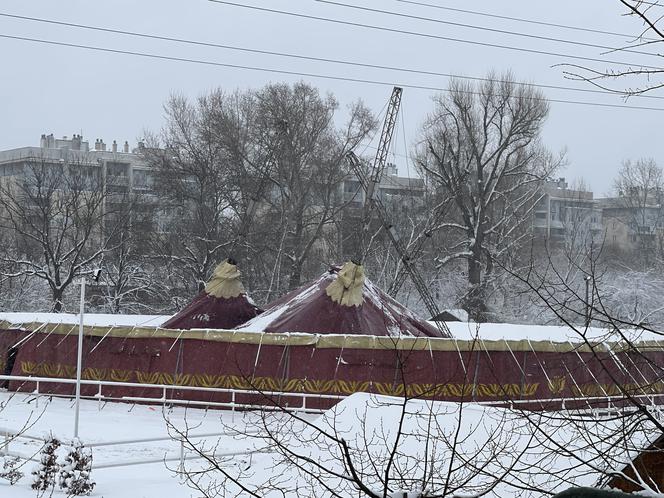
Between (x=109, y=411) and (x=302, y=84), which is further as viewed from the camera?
(x=302, y=84)

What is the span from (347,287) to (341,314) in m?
0.90

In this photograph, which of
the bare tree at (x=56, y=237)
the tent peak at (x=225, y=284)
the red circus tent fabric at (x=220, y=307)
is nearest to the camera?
the red circus tent fabric at (x=220, y=307)

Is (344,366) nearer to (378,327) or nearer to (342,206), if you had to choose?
(378,327)

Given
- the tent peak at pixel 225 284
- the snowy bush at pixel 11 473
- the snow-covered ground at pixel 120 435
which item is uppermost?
the tent peak at pixel 225 284

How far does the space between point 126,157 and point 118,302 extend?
5070 centimetres

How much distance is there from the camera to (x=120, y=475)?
18.8m

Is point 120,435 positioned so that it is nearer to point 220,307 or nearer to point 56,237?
point 220,307

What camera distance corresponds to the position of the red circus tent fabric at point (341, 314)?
104 ft

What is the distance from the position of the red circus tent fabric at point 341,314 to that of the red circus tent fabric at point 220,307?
1836 millimetres

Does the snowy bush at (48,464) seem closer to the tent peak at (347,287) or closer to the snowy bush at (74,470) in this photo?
the snowy bush at (74,470)

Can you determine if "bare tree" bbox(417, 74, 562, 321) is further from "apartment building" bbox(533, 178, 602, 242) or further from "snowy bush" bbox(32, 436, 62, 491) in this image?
"snowy bush" bbox(32, 436, 62, 491)

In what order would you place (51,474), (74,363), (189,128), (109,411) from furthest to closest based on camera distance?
(189,128)
(74,363)
(109,411)
(51,474)

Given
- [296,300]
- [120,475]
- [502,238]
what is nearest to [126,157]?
[502,238]

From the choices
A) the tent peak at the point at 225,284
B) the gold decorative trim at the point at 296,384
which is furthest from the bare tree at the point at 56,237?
the gold decorative trim at the point at 296,384
